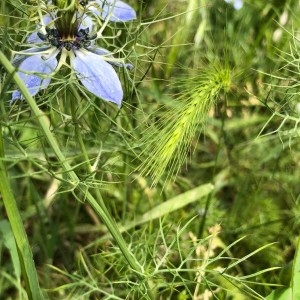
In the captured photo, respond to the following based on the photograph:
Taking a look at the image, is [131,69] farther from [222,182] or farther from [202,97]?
[222,182]

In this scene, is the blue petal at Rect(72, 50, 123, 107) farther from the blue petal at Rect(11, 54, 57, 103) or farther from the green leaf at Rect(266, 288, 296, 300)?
the green leaf at Rect(266, 288, 296, 300)

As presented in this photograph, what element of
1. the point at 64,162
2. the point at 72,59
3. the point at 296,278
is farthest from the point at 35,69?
the point at 296,278

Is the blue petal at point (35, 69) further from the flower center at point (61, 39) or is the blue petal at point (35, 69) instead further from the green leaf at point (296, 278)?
the green leaf at point (296, 278)

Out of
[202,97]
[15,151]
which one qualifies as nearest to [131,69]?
[202,97]

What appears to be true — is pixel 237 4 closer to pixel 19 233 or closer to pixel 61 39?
pixel 61 39

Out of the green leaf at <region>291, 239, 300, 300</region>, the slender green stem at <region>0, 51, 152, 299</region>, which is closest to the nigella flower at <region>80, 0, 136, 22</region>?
the slender green stem at <region>0, 51, 152, 299</region>
